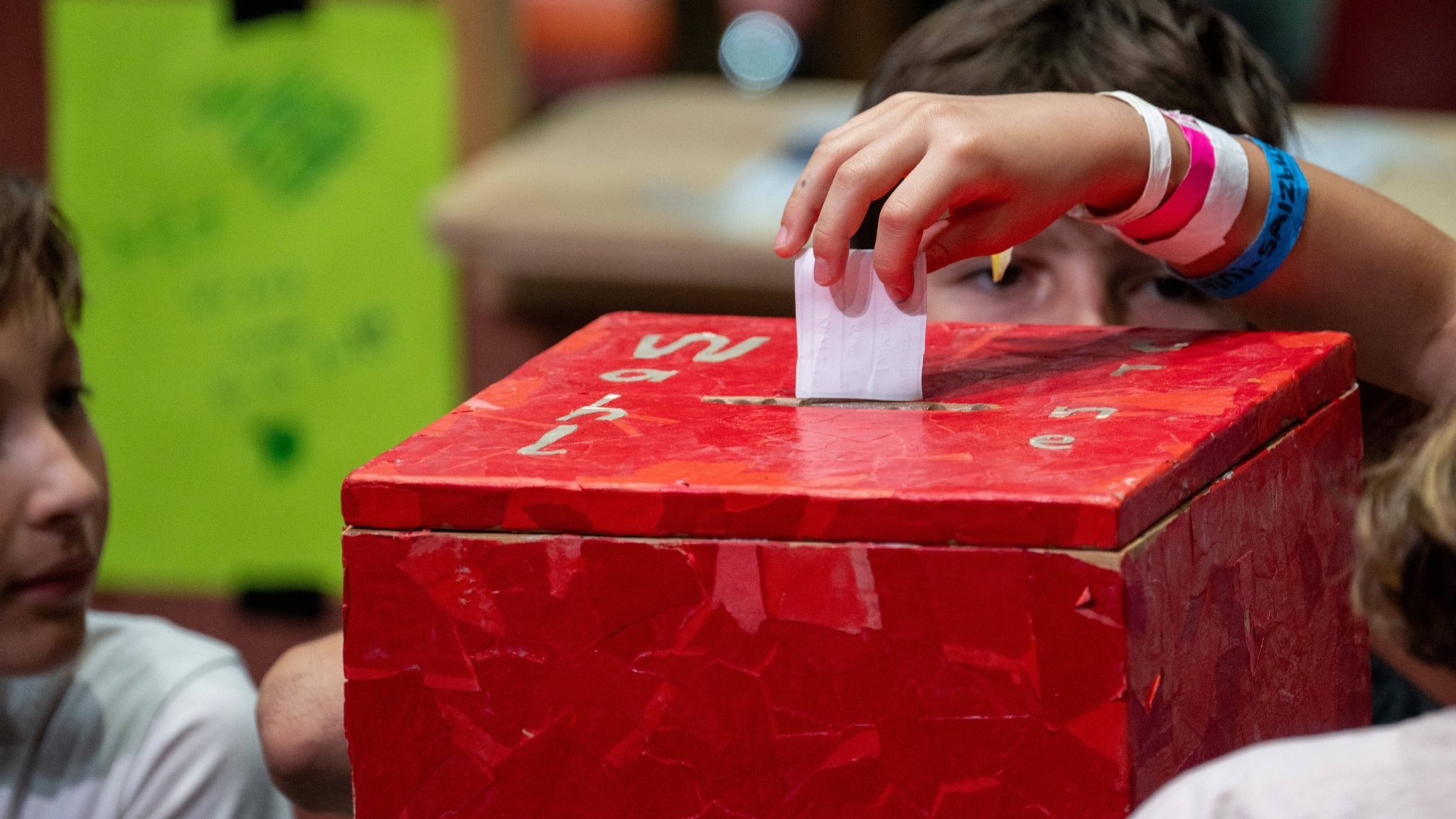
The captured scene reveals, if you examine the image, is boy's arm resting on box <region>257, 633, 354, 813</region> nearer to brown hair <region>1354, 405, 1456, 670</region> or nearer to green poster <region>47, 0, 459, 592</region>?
brown hair <region>1354, 405, 1456, 670</region>

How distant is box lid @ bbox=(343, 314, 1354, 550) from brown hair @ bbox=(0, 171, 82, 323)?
0.41 meters

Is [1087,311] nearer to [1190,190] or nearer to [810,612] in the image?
[1190,190]

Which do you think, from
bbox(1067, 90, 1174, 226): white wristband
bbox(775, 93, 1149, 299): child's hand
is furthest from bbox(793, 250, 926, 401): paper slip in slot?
bbox(1067, 90, 1174, 226): white wristband

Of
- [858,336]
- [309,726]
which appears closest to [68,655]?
[309,726]

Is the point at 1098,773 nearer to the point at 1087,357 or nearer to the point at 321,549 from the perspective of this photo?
the point at 1087,357

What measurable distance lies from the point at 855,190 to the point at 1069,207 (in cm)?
12

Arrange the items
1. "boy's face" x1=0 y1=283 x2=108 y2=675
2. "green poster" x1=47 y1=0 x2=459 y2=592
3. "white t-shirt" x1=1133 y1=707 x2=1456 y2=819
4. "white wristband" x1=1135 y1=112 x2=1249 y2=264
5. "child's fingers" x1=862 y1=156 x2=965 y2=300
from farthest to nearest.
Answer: "green poster" x1=47 y1=0 x2=459 y2=592 < "boy's face" x1=0 y1=283 x2=108 y2=675 < "white wristband" x1=1135 y1=112 x2=1249 y2=264 < "child's fingers" x1=862 y1=156 x2=965 y2=300 < "white t-shirt" x1=1133 y1=707 x2=1456 y2=819

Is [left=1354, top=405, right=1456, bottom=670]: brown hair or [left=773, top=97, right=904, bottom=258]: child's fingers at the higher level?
[left=773, top=97, right=904, bottom=258]: child's fingers

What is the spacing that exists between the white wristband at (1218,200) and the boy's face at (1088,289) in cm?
16

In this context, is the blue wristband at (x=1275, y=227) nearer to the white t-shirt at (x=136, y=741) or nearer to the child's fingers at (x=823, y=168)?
the child's fingers at (x=823, y=168)

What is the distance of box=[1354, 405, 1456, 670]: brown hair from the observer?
0.50 meters

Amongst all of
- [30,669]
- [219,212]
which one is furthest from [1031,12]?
[219,212]

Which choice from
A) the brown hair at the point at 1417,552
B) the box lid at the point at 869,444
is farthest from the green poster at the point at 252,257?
the brown hair at the point at 1417,552

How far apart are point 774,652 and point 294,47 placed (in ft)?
4.02
